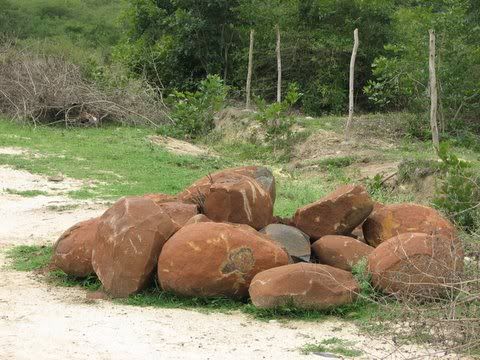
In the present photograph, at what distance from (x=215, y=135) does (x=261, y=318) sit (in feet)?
39.9

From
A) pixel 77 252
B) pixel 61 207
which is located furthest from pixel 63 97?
pixel 77 252

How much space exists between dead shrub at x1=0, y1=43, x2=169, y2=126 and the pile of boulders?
11171 mm

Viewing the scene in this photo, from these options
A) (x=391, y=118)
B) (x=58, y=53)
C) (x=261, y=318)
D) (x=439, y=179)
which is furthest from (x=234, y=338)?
(x=58, y=53)

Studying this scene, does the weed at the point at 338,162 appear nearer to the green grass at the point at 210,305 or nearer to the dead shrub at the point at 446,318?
the green grass at the point at 210,305

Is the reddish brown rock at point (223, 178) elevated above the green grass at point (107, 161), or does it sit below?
above

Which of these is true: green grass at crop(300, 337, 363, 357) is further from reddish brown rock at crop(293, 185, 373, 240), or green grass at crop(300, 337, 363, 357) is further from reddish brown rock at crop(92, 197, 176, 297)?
reddish brown rock at crop(293, 185, 373, 240)

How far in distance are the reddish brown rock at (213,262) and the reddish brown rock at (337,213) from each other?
3.14 ft

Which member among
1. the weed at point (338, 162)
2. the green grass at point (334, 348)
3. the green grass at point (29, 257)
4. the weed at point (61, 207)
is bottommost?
the weed at point (61, 207)

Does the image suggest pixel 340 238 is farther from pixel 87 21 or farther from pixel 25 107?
pixel 87 21

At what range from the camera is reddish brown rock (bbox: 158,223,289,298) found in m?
7.12

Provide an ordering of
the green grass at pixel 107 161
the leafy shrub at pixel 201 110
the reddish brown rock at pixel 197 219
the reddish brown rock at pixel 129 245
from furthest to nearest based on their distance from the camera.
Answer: the leafy shrub at pixel 201 110 → the green grass at pixel 107 161 → the reddish brown rock at pixel 197 219 → the reddish brown rock at pixel 129 245

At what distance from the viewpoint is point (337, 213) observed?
8125mm

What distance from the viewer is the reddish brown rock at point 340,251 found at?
765cm

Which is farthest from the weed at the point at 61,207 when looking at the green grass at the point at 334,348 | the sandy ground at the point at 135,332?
the green grass at the point at 334,348
